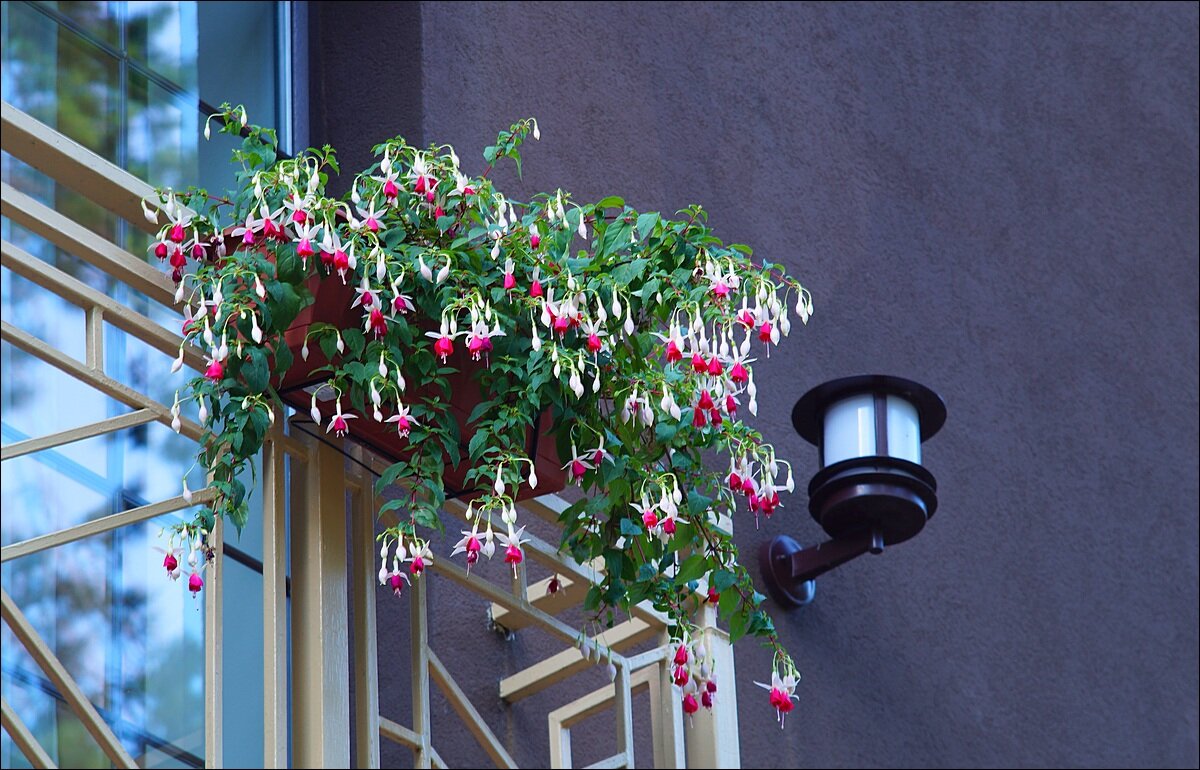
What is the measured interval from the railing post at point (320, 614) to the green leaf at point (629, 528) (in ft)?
1.58

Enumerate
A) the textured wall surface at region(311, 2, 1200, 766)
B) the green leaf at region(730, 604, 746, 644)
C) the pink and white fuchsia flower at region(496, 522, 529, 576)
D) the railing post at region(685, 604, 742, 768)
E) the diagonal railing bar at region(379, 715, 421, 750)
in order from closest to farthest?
the pink and white fuchsia flower at region(496, 522, 529, 576) < the diagonal railing bar at region(379, 715, 421, 750) < the green leaf at region(730, 604, 746, 644) < the railing post at region(685, 604, 742, 768) < the textured wall surface at region(311, 2, 1200, 766)

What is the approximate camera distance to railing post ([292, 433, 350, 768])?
2904 mm

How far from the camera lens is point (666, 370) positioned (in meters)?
3.17

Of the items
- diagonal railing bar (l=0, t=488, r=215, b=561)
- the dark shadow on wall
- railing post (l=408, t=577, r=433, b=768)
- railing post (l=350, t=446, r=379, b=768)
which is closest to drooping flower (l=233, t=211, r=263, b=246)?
diagonal railing bar (l=0, t=488, r=215, b=561)

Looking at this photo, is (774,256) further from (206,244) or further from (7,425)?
(206,244)

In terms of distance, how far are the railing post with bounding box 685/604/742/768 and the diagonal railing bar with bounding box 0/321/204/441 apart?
131 cm

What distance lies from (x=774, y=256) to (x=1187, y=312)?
268 cm

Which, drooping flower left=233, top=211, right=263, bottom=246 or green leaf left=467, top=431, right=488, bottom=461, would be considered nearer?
drooping flower left=233, top=211, right=263, bottom=246

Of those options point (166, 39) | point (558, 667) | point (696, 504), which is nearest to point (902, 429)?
point (558, 667)

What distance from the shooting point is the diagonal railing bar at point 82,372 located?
273cm

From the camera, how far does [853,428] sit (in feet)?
15.4

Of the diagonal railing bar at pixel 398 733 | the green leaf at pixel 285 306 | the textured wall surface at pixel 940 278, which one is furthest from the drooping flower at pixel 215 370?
the textured wall surface at pixel 940 278

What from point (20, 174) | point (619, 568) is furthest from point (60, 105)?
point (619, 568)

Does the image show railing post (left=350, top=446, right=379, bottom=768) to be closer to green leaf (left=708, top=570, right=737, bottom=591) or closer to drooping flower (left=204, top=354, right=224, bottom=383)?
drooping flower (left=204, top=354, right=224, bottom=383)
